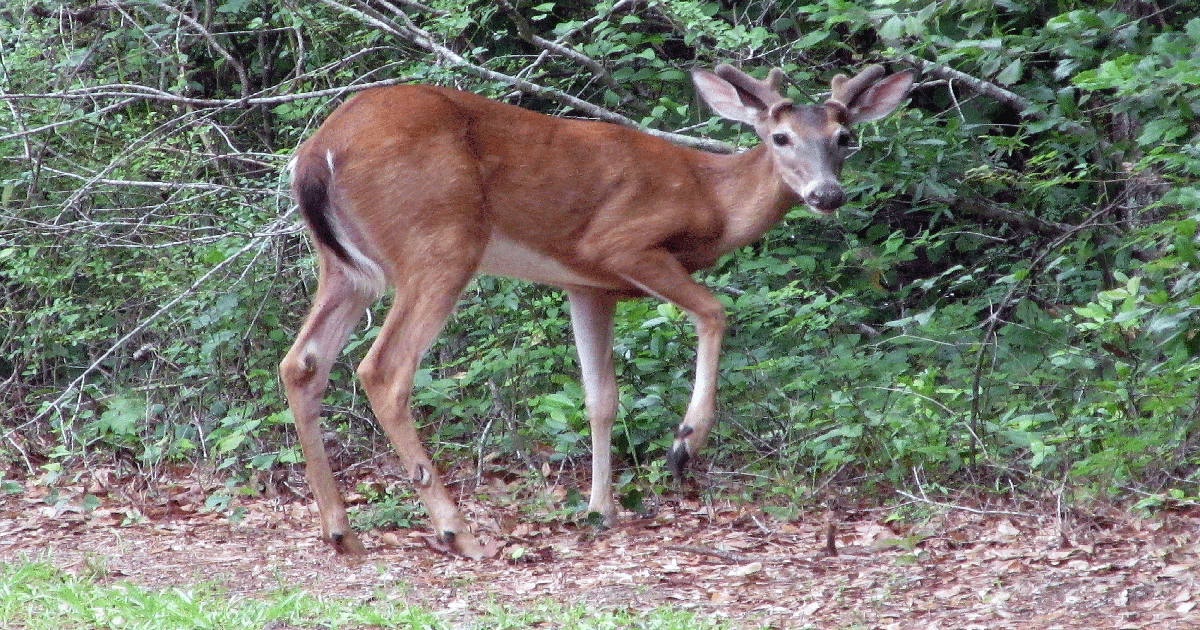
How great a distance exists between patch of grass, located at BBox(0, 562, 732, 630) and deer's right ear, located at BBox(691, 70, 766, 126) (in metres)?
2.91

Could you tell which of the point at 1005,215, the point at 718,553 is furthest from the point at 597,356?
the point at 1005,215

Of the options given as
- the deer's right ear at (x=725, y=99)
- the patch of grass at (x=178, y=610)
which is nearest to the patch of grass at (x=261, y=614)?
the patch of grass at (x=178, y=610)

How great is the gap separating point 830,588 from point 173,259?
15.5ft

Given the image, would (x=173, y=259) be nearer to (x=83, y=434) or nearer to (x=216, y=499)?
(x=83, y=434)

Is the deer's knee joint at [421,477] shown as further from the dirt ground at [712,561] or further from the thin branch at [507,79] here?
the thin branch at [507,79]

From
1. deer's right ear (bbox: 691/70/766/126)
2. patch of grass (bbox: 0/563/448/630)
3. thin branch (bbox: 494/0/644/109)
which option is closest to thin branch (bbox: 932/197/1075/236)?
deer's right ear (bbox: 691/70/766/126)

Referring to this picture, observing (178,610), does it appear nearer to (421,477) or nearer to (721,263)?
(421,477)

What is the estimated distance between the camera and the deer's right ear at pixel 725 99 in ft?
22.1

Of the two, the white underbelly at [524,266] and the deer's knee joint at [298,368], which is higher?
the white underbelly at [524,266]

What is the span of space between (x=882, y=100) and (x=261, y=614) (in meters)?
3.77

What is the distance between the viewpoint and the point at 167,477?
7531 mm

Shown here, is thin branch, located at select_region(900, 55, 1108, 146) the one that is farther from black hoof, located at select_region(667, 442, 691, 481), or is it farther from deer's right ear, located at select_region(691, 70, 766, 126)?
black hoof, located at select_region(667, 442, 691, 481)

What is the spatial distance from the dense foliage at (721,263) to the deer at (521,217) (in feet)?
1.56

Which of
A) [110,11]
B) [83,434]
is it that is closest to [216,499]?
[83,434]
